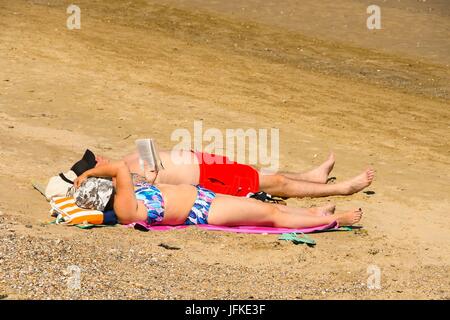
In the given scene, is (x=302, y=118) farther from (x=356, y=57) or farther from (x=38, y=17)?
(x=38, y=17)

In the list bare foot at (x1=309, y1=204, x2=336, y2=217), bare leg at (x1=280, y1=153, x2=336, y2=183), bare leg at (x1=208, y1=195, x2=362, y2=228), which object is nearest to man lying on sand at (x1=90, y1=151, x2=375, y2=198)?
bare leg at (x1=280, y1=153, x2=336, y2=183)

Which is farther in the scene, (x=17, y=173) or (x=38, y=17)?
(x=38, y=17)

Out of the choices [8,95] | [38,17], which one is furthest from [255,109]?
Answer: [38,17]

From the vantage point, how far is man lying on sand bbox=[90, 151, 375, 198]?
8.93m

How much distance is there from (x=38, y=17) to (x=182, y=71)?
3769 millimetres

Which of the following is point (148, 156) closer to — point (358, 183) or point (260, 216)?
point (260, 216)

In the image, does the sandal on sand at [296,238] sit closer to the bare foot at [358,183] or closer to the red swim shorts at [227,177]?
the red swim shorts at [227,177]

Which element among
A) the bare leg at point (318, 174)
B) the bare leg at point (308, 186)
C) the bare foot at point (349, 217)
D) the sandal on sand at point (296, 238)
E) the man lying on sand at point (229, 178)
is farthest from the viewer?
the bare leg at point (318, 174)

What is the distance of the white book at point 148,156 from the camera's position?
8.53m

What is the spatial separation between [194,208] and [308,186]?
1.61 meters

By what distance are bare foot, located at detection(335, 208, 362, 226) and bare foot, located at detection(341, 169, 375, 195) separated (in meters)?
0.89

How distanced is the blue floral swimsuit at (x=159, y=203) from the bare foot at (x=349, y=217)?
44.9 inches

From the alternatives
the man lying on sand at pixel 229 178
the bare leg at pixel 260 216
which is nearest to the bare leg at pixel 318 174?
the man lying on sand at pixel 229 178
